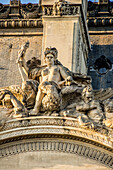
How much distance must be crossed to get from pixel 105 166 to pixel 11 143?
3354 mm

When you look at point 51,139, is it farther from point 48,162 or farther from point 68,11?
point 68,11

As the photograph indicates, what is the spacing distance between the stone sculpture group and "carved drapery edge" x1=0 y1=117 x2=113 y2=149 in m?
0.24

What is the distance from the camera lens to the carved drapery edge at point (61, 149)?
23109 mm

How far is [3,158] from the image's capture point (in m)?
23.5

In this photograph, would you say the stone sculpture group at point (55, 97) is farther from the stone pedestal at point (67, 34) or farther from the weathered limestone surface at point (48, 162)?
the stone pedestal at point (67, 34)

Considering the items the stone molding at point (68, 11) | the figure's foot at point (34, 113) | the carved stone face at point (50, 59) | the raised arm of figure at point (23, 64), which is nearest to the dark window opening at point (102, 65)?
the stone molding at point (68, 11)

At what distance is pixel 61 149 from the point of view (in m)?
23.4

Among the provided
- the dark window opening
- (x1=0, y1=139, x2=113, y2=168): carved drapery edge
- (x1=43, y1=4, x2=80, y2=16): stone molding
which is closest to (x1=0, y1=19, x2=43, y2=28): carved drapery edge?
(x1=43, y1=4, x2=80, y2=16): stone molding

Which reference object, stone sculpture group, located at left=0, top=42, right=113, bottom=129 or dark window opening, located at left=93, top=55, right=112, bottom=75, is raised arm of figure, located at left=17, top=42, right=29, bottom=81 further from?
dark window opening, located at left=93, top=55, right=112, bottom=75

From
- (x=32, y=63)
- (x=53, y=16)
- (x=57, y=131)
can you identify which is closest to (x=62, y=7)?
(x=53, y=16)

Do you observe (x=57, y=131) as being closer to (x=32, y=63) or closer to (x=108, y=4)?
(x=32, y=63)

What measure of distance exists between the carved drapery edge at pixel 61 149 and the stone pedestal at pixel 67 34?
4.16 metres

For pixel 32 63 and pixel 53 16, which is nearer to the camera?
pixel 32 63

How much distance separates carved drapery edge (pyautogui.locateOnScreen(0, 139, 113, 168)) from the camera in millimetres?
23109
